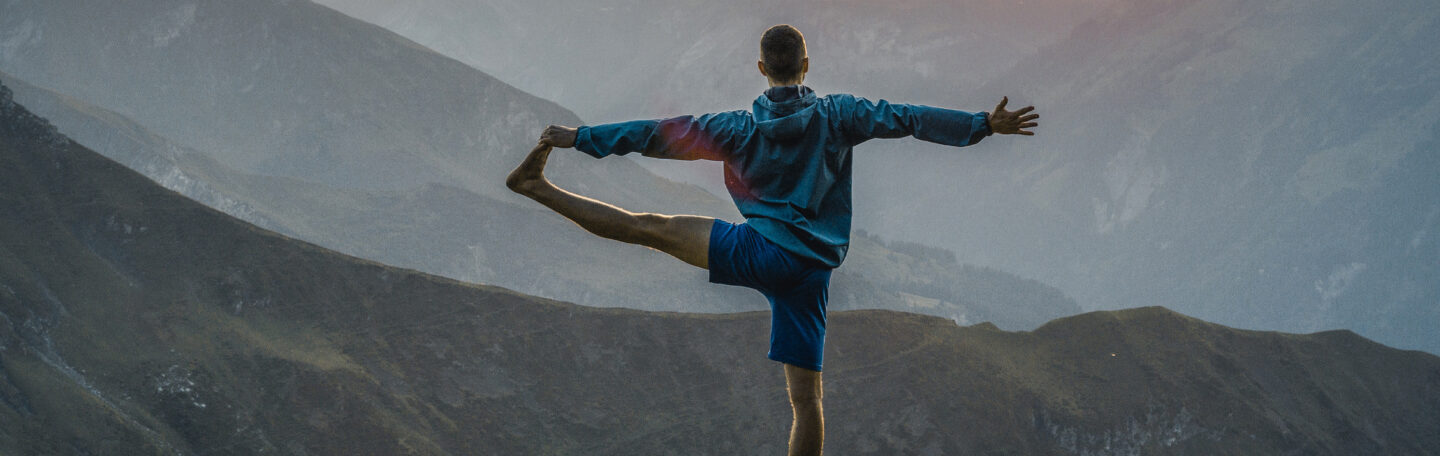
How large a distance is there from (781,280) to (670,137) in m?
0.90

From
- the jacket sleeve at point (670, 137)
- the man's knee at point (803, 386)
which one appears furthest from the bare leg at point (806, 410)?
the jacket sleeve at point (670, 137)

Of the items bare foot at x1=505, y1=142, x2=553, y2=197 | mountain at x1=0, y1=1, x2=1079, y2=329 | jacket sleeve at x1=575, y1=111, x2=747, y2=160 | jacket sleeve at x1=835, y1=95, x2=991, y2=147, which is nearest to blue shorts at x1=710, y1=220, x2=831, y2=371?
jacket sleeve at x1=575, y1=111, x2=747, y2=160

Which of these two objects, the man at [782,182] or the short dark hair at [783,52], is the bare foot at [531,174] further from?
the short dark hair at [783,52]

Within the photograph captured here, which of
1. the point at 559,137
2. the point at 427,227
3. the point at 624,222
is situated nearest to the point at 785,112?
the point at 624,222

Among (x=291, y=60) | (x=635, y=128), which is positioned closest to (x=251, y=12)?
(x=291, y=60)

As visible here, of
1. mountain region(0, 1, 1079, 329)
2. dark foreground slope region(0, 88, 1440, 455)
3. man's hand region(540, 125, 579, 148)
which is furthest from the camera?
mountain region(0, 1, 1079, 329)

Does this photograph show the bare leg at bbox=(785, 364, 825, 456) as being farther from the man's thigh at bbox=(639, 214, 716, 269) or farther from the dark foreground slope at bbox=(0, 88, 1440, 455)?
the dark foreground slope at bbox=(0, 88, 1440, 455)

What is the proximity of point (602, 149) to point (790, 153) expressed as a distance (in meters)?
0.93

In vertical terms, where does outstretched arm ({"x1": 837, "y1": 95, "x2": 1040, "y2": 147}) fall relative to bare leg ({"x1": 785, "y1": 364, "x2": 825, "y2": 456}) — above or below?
above

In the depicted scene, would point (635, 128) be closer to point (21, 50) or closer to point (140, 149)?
point (140, 149)

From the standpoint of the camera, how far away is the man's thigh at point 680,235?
186 inches

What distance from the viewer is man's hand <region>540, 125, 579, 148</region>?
4676 millimetres

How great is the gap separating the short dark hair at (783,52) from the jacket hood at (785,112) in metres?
0.12

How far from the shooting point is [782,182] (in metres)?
4.74
